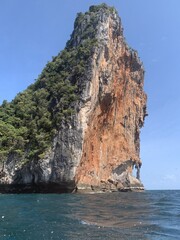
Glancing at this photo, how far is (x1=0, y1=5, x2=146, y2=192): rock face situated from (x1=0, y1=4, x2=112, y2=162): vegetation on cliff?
0.98 m

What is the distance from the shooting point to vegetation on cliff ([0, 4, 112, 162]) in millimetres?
45219

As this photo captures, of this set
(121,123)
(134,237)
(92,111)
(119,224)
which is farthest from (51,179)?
(134,237)

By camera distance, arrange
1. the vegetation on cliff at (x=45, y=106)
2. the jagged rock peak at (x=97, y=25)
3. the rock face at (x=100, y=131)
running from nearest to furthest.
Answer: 1. the rock face at (x=100, y=131)
2. the vegetation on cliff at (x=45, y=106)
3. the jagged rock peak at (x=97, y=25)

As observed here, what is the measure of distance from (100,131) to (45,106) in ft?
35.4

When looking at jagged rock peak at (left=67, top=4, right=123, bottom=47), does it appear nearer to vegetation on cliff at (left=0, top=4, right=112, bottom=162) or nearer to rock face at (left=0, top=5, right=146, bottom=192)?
rock face at (left=0, top=5, right=146, bottom=192)

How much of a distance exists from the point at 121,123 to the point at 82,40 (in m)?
16.8

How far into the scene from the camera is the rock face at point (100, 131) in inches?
1732

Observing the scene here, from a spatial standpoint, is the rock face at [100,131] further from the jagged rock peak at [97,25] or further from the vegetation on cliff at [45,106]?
the vegetation on cliff at [45,106]

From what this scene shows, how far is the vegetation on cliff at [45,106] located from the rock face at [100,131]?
98 cm

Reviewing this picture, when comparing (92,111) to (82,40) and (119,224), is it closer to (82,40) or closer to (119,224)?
(82,40)

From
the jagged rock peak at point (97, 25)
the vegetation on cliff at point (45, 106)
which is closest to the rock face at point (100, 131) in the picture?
the jagged rock peak at point (97, 25)

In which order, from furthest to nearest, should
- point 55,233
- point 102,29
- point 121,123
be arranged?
1. point 121,123
2. point 102,29
3. point 55,233

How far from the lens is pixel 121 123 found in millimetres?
63750

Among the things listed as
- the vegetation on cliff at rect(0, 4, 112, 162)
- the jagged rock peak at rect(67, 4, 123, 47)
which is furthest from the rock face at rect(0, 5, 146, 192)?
the vegetation on cliff at rect(0, 4, 112, 162)
